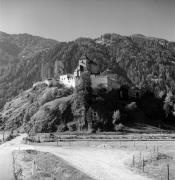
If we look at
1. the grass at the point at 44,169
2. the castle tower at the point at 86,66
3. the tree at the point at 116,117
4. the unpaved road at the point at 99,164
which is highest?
the castle tower at the point at 86,66

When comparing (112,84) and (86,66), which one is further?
(86,66)

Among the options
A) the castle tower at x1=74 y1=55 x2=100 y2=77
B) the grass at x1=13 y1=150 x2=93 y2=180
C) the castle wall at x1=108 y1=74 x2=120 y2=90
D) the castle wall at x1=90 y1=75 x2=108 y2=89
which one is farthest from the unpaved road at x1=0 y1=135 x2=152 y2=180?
the castle tower at x1=74 y1=55 x2=100 y2=77

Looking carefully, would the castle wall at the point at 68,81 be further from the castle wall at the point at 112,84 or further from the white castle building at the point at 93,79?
the castle wall at the point at 112,84

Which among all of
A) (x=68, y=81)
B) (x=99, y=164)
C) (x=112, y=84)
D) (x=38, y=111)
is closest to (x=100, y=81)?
(x=112, y=84)

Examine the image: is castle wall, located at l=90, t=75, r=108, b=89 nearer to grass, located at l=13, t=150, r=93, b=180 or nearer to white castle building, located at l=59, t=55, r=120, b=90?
white castle building, located at l=59, t=55, r=120, b=90

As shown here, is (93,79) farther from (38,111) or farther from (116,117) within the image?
(38,111)

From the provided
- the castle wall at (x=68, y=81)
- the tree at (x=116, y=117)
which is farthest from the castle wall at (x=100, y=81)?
the tree at (x=116, y=117)

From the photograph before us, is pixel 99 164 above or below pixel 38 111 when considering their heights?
below

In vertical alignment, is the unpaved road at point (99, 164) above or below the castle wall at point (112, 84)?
below

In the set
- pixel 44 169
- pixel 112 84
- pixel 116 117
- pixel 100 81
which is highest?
pixel 100 81

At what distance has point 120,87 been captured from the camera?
106625 millimetres

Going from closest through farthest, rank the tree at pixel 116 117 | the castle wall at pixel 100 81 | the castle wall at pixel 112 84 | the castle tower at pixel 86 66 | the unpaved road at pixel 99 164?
the unpaved road at pixel 99 164 < the tree at pixel 116 117 < the castle wall at pixel 100 81 < the castle wall at pixel 112 84 < the castle tower at pixel 86 66

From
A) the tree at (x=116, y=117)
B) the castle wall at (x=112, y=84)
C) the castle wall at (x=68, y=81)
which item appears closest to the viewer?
the tree at (x=116, y=117)

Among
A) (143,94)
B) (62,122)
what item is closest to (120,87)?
(143,94)
